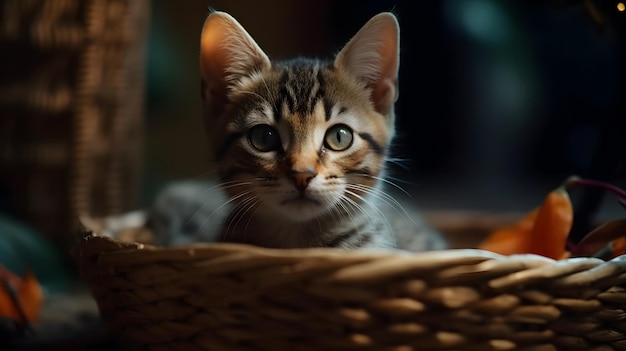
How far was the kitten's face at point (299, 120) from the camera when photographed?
85 centimetres

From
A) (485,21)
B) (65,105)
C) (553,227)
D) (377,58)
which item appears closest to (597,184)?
(553,227)

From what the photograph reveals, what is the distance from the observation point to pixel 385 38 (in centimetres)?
92

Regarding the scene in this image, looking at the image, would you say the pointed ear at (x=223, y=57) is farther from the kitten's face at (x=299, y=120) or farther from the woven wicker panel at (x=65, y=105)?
the woven wicker panel at (x=65, y=105)

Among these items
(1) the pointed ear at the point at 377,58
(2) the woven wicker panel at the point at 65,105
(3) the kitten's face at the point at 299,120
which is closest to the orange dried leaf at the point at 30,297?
(2) the woven wicker panel at the point at 65,105

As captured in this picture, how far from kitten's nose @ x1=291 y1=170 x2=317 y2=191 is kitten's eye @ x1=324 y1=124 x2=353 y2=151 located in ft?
0.24

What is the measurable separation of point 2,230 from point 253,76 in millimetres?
736

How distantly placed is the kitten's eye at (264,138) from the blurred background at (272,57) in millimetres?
202

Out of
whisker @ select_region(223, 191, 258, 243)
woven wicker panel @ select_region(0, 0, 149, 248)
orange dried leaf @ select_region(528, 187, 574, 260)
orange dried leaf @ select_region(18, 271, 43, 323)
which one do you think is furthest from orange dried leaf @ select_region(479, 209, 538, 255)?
woven wicker panel @ select_region(0, 0, 149, 248)

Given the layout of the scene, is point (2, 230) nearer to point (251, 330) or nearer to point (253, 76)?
point (253, 76)

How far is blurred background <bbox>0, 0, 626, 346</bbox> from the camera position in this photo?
3.87ft

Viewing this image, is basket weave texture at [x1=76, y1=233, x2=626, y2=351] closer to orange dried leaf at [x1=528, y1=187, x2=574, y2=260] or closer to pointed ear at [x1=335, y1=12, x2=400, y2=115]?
orange dried leaf at [x1=528, y1=187, x2=574, y2=260]

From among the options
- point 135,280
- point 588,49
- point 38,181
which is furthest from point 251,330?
point 588,49

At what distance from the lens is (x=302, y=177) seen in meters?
0.81

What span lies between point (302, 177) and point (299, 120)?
3.6 inches
